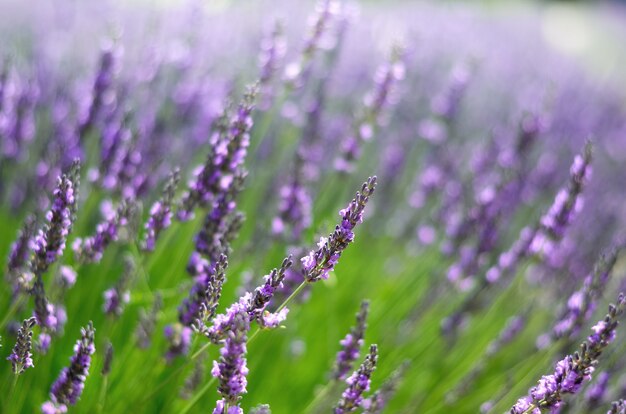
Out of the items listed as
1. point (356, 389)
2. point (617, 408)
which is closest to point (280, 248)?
point (356, 389)

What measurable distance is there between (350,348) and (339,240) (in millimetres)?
489

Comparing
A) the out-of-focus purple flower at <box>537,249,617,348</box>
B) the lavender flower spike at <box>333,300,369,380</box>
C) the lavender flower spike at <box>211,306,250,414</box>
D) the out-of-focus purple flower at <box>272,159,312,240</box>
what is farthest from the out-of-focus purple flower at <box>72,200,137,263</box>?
the out-of-focus purple flower at <box>537,249,617,348</box>

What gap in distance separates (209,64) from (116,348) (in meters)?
2.27

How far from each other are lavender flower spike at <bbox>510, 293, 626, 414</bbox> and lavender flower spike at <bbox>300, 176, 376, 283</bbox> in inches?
21.0

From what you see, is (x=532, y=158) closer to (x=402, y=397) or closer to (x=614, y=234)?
(x=614, y=234)

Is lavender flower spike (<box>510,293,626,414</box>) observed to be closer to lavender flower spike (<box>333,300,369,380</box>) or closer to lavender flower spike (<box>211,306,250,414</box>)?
lavender flower spike (<box>333,300,369,380</box>)

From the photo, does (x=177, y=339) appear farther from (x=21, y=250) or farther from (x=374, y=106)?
(x=374, y=106)

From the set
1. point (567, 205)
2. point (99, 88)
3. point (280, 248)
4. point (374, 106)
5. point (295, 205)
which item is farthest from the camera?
point (280, 248)

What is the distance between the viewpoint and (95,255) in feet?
6.42

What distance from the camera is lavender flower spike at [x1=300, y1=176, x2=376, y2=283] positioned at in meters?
1.47

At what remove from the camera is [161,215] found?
77.4 inches

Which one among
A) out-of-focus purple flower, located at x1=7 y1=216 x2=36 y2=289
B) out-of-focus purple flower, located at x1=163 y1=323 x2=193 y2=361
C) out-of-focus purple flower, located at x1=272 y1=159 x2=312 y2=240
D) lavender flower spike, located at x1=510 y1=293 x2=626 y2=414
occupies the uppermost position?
out-of-focus purple flower, located at x1=272 y1=159 x2=312 y2=240

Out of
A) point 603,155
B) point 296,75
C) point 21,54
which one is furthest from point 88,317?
point 603,155

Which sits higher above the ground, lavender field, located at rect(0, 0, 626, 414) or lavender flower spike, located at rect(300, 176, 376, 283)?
lavender field, located at rect(0, 0, 626, 414)
